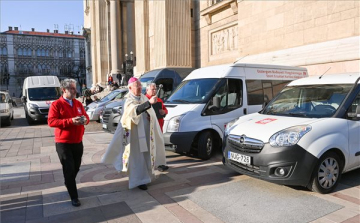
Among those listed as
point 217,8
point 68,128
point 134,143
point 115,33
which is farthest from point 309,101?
point 115,33

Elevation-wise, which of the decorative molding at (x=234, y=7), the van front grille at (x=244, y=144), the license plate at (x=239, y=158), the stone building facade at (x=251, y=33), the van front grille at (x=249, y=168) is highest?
the decorative molding at (x=234, y=7)

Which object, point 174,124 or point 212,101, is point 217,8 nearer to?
point 212,101

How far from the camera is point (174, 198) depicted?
440 centimetres

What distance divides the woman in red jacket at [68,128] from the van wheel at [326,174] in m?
3.29

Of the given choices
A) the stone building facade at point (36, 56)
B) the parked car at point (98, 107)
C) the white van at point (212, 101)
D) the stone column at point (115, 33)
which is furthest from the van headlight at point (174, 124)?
the stone building facade at point (36, 56)

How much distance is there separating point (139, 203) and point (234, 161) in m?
1.63

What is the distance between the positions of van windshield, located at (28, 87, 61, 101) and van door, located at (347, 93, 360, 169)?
584 inches

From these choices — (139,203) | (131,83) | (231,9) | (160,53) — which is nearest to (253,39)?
(231,9)

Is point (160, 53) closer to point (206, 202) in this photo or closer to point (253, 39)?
point (253, 39)

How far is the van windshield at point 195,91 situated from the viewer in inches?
265

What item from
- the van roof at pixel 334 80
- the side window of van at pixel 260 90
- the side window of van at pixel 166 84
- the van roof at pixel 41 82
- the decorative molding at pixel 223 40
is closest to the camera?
the van roof at pixel 334 80

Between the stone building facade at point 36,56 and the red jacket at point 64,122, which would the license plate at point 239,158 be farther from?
the stone building facade at point 36,56

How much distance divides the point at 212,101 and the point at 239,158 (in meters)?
2.16

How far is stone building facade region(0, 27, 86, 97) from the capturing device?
87.2 meters
